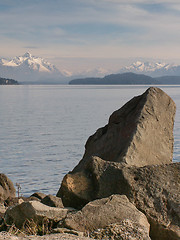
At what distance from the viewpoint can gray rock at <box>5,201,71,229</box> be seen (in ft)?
21.7

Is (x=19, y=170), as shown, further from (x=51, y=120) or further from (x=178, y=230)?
(x=51, y=120)

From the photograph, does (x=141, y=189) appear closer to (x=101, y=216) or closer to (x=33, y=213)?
(x=101, y=216)

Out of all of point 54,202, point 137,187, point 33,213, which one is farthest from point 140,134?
point 33,213

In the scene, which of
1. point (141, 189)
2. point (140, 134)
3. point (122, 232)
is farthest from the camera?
point (140, 134)

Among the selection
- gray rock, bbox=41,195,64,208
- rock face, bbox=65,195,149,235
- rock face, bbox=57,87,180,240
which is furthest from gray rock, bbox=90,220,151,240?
gray rock, bbox=41,195,64,208

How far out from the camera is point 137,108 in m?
10.9

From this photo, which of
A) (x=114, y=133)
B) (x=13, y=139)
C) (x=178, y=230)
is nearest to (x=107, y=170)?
(x=178, y=230)

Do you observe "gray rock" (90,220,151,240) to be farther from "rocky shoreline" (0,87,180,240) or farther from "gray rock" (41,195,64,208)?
"gray rock" (41,195,64,208)

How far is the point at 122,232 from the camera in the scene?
5711 mm

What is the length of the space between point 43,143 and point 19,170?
26.2ft

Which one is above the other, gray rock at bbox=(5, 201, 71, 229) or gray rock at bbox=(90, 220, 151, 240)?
gray rock at bbox=(90, 220, 151, 240)

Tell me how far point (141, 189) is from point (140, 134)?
2921mm

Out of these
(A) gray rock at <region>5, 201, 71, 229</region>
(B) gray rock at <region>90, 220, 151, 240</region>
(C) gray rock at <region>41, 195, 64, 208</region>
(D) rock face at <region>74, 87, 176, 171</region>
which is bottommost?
(C) gray rock at <region>41, 195, 64, 208</region>

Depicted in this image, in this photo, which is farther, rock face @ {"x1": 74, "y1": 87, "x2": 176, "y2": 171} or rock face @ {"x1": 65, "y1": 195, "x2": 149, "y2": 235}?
rock face @ {"x1": 74, "y1": 87, "x2": 176, "y2": 171}
